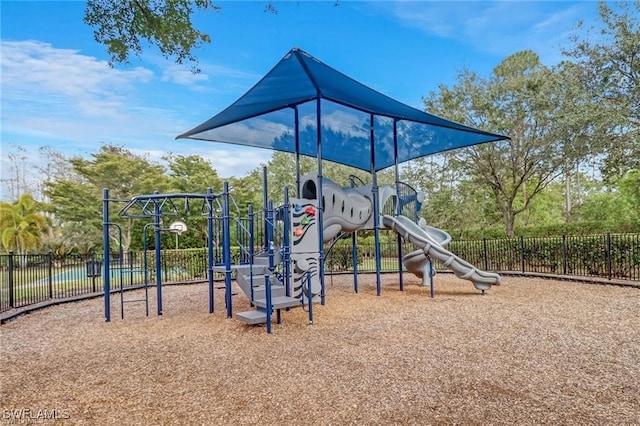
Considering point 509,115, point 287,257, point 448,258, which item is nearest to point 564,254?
point 448,258

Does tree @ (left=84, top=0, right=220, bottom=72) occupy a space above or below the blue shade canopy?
below

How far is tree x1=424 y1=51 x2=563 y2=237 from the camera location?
14617 mm

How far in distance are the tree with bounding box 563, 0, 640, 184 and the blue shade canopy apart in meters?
6.22

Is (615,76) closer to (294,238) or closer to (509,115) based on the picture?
(509,115)

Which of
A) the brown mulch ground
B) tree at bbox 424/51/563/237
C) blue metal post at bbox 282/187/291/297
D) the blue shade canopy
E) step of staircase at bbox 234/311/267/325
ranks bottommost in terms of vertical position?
the brown mulch ground

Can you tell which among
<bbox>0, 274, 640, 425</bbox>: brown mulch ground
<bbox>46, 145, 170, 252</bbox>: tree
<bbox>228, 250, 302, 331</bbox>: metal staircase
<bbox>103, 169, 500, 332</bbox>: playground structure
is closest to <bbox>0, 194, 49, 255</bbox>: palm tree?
<bbox>46, 145, 170, 252</bbox>: tree

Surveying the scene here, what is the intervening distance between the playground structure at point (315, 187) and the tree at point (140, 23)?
5.19 ft

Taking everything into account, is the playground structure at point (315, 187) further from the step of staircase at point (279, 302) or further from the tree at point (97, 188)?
the tree at point (97, 188)

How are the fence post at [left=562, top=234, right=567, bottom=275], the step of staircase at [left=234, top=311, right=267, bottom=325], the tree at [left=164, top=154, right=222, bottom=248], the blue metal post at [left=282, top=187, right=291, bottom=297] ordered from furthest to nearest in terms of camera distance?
the tree at [left=164, top=154, right=222, bottom=248], the fence post at [left=562, top=234, right=567, bottom=275], the blue metal post at [left=282, top=187, right=291, bottom=297], the step of staircase at [left=234, top=311, right=267, bottom=325]

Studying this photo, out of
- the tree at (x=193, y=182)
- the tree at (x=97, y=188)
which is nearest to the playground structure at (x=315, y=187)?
the tree at (x=193, y=182)

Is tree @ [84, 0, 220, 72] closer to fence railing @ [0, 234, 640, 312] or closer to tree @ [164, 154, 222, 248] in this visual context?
fence railing @ [0, 234, 640, 312]

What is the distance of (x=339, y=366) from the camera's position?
3.96 m

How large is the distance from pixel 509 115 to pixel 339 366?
570 inches

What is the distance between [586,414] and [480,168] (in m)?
14.9
